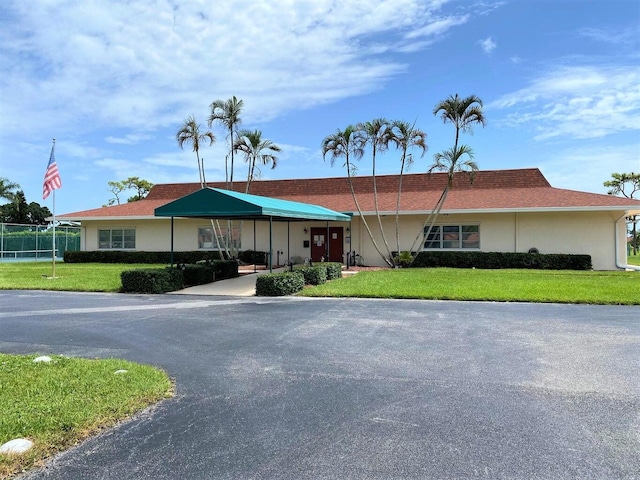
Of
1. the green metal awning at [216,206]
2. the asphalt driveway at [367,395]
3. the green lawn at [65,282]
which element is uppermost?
the green metal awning at [216,206]

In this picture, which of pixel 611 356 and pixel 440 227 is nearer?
pixel 611 356

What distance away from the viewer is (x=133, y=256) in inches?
1022

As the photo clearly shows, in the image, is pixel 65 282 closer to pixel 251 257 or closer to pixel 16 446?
Answer: pixel 251 257

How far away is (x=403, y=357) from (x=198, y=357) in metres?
2.75

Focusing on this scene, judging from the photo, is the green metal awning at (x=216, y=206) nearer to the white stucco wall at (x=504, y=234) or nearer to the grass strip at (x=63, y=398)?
the grass strip at (x=63, y=398)

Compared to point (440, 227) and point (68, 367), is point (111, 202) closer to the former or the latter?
point (440, 227)

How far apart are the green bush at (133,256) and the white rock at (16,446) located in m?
21.1

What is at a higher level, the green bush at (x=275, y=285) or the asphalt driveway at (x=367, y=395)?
the green bush at (x=275, y=285)

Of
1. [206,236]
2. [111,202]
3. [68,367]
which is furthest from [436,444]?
[111,202]

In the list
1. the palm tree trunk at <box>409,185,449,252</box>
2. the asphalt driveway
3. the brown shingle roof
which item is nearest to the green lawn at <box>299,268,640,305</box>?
the asphalt driveway

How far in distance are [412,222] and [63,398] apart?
1951 cm

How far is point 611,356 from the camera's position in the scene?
6.32 meters

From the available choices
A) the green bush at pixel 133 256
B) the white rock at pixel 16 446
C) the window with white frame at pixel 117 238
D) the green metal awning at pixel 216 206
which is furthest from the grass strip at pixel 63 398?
the window with white frame at pixel 117 238

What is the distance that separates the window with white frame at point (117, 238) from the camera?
27094 mm
